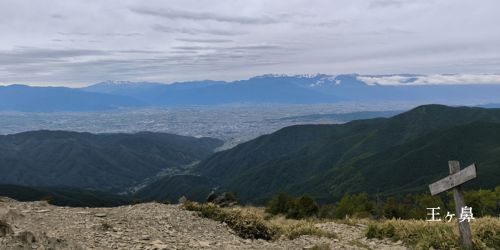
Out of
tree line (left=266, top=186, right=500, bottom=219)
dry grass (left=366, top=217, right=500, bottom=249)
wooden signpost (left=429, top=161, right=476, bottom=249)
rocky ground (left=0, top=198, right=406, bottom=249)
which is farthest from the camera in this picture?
tree line (left=266, top=186, right=500, bottom=219)

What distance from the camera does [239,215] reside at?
21672mm

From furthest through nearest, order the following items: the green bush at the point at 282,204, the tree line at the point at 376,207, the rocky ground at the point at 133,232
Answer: the tree line at the point at 376,207 → the green bush at the point at 282,204 → the rocky ground at the point at 133,232

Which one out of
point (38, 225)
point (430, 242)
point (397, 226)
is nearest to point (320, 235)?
point (397, 226)

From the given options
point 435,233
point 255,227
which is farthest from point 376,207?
point 435,233

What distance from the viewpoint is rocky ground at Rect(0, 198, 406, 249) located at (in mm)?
14227

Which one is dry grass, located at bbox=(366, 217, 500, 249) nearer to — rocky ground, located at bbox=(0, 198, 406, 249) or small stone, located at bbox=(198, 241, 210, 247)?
rocky ground, located at bbox=(0, 198, 406, 249)

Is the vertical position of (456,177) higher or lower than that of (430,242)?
higher

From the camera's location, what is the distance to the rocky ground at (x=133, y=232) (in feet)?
46.7

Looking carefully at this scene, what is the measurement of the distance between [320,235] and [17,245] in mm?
12315

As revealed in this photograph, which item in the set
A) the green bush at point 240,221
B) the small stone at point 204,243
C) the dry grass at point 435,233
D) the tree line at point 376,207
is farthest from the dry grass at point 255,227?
the tree line at point 376,207

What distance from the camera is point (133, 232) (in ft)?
56.7

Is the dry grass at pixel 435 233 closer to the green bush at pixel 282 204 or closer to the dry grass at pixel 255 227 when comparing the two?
the dry grass at pixel 255 227

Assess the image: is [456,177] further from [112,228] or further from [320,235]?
[112,228]

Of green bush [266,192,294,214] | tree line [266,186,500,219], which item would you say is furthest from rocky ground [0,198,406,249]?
green bush [266,192,294,214]
